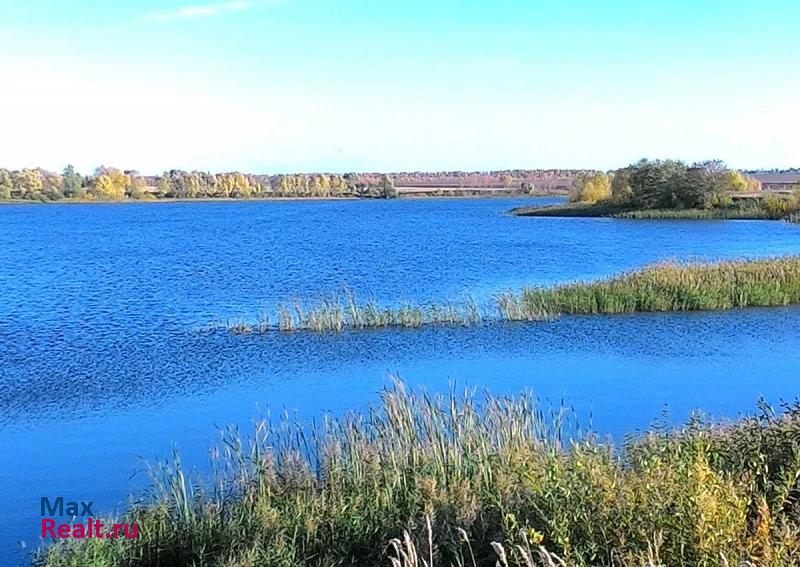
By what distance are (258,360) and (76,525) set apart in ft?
30.5

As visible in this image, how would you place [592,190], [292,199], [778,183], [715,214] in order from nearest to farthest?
1. [715,214]
2. [592,190]
3. [778,183]
4. [292,199]

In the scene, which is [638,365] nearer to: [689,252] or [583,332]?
[583,332]

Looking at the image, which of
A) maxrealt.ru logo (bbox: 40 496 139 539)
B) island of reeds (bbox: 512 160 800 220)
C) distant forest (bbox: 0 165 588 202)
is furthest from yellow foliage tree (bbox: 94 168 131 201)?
maxrealt.ru logo (bbox: 40 496 139 539)

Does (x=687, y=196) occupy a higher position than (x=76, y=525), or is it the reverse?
(x=687, y=196)

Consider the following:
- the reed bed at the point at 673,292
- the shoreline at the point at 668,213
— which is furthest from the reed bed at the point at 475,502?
the shoreline at the point at 668,213

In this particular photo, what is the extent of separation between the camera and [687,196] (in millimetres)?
67312

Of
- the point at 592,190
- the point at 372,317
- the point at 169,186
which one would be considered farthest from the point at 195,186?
the point at 372,317

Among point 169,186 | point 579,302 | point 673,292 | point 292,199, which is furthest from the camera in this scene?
point 292,199

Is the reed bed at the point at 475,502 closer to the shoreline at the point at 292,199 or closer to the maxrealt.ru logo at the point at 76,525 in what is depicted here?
Answer: the maxrealt.ru logo at the point at 76,525

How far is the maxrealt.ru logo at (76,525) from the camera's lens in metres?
6.98

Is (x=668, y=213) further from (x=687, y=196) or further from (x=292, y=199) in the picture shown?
(x=292, y=199)

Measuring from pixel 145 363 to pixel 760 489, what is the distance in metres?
13.6

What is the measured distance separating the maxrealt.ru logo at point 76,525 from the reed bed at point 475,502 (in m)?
0.20

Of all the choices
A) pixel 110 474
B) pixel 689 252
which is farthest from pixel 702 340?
pixel 689 252
